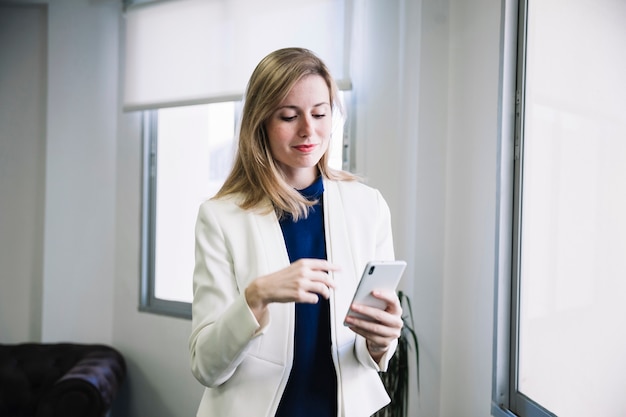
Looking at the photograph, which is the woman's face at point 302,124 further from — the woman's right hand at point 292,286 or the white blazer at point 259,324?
the woman's right hand at point 292,286

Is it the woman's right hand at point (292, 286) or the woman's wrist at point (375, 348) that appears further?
the woman's wrist at point (375, 348)

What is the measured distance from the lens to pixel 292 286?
84 centimetres

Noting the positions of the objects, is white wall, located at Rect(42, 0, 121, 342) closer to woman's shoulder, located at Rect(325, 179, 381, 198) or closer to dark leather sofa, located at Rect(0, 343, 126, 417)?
dark leather sofa, located at Rect(0, 343, 126, 417)

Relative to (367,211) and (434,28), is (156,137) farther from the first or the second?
(367,211)

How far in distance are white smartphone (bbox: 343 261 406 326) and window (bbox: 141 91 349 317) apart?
2.23 metres

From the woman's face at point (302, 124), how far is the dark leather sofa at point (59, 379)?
82.4 inches

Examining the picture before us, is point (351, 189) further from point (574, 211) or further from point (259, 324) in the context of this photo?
point (574, 211)

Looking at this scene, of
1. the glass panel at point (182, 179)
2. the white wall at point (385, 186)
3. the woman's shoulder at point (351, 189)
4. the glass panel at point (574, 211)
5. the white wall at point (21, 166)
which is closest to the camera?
the woman's shoulder at point (351, 189)

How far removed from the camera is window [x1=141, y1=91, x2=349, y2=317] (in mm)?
3090

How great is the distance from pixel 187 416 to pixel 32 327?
1.27 metres

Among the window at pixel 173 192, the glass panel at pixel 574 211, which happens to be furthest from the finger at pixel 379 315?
the window at pixel 173 192

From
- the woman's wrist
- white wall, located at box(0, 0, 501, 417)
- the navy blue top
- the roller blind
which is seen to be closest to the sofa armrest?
white wall, located at box(0, 0, 501, 417)

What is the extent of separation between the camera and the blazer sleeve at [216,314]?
Answer: 88 centimetres

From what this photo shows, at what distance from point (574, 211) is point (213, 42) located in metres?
2.12
